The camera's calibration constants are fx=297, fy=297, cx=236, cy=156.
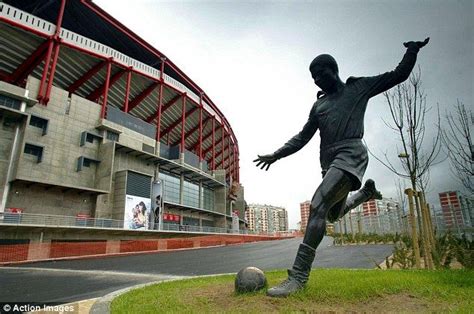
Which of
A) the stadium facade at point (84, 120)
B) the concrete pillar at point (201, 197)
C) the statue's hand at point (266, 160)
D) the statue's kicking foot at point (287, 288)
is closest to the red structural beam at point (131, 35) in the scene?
the stadium facade at point (84, 120)

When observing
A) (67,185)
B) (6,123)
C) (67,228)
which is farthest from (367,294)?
(6,123)

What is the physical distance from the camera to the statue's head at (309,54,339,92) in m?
3.84

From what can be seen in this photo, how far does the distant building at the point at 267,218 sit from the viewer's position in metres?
152

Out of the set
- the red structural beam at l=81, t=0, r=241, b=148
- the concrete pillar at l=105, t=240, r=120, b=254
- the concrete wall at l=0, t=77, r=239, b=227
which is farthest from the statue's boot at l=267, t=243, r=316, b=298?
the red structural beam at l=81, t=0, r=241, b=148

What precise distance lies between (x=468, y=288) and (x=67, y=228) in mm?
23935

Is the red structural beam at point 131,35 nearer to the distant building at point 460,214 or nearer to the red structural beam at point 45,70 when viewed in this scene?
the red structural beam at point 45,70

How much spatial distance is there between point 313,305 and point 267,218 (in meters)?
161

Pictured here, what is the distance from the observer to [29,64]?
28.2m

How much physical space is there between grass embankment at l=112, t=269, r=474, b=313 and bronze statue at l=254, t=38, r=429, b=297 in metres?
0.26

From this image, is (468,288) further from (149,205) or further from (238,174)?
(238,174)

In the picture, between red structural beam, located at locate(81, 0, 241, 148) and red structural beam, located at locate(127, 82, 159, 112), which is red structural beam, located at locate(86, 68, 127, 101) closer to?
red structural beam, located at locate(127, 82, 159, 112)

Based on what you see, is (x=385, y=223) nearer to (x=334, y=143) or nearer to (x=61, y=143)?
(x=334, y=143)

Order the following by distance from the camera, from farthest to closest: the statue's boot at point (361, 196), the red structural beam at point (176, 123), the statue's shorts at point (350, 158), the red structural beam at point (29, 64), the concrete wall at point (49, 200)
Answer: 1. the red structural beam at point (176, 123)
2. the red structural beam at point (29, 64)
3. the concrete wall at point (49, 200)
4. the statue's boot at point (361, 196)
5. the statue's shorts at point (350, 158)

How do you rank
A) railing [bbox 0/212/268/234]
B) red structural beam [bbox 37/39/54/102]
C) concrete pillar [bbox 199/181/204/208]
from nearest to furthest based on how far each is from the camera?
railing [bbox 0/212/268/234], red structural beam [bbox 37/39/54/102], concrete pillar [bbox 199/181/204/208]
